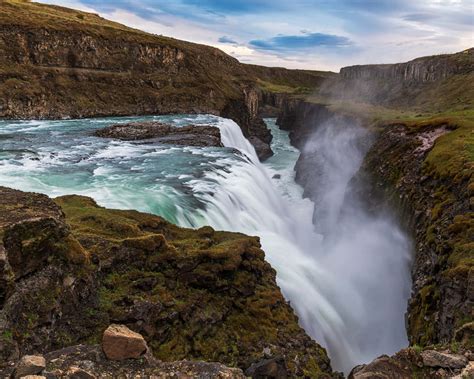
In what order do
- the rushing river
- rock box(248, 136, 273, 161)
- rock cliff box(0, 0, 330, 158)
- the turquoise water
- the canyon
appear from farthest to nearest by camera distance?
rock cliff box(0, 0, 330, 158) < rock box(248, 136, 273, 161) < the turquoise water < the rushing river < the canyon

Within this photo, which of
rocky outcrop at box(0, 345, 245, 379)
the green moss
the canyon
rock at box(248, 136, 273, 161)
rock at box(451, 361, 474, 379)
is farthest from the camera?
rock at box(248, 136, 273, 161)

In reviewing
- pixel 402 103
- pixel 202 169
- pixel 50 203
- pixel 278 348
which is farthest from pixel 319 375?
pixel 402 103

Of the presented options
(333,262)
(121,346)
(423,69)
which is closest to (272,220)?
(333,262)

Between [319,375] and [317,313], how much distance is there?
591 centimetres

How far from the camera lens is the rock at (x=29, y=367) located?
545cm

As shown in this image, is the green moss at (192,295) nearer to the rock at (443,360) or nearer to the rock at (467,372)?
the rock at (443,360)

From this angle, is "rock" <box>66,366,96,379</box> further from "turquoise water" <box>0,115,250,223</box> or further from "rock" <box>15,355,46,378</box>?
"turquoise water" <box>0,115,250,223</box>

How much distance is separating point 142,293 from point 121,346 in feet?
16.2

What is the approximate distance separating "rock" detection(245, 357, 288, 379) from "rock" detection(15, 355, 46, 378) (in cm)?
639

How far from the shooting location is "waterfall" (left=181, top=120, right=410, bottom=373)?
60.0ft

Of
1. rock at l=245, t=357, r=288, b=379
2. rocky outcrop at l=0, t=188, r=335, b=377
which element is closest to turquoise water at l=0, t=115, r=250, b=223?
rocky outcrop at l=0, t=188, r=335, b=377

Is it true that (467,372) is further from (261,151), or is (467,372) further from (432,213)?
(261,151)

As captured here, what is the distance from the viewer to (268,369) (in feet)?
35.1

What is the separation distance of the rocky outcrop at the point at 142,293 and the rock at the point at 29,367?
0.76m
